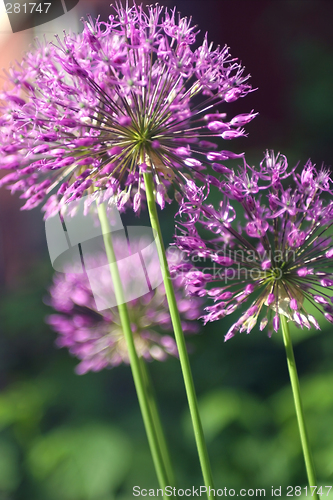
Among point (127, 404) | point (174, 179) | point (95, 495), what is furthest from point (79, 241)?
point (95, 495)

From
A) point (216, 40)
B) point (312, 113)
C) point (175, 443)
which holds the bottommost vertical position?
point (175, 443)

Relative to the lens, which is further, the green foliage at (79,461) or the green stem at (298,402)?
the green foliage at (79,461)

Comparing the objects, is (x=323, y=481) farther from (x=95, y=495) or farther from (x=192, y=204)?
(x=192, y=204)

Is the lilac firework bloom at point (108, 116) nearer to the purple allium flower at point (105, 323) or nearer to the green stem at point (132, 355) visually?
the green stem at point (132, 355)

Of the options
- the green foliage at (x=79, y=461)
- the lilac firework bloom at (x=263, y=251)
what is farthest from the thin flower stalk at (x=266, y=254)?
the green foliage at (x=79, y=461)

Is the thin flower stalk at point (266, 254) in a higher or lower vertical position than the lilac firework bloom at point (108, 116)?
lower

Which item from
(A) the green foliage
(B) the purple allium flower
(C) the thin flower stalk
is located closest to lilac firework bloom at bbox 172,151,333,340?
(C) the thin flower stalk
